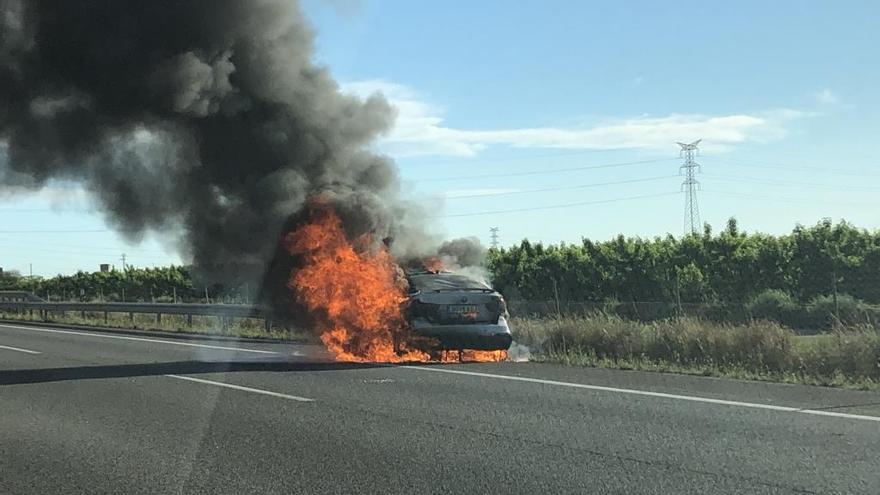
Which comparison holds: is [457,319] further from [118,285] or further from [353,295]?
[118,285]

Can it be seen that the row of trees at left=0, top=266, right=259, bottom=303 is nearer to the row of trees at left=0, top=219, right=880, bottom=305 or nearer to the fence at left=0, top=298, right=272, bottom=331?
the fence at left=0, top=298, right=272, bottom=331

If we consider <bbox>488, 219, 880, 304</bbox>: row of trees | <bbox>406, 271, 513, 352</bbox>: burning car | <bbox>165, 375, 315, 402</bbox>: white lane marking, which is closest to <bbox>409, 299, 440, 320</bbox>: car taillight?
<bbox>406, 271, 513, 352</bbox>: burning car

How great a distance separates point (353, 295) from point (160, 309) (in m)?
13.0

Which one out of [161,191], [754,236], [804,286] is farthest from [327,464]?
[754,236]

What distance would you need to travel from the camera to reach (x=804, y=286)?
35938 mm

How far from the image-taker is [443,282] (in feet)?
39.1

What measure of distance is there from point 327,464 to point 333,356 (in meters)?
7.57

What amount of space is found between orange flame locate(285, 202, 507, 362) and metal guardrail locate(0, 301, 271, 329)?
2976 millimetres

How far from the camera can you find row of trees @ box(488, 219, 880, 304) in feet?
117

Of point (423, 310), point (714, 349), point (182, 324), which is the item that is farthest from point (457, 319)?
point (182, 324)

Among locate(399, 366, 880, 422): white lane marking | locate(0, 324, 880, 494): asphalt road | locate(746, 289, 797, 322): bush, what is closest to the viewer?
locate(0, 324, 880, 494): asphalt road

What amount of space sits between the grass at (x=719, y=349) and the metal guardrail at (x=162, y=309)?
6006 millimetres

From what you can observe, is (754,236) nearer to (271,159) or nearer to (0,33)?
(271,159)

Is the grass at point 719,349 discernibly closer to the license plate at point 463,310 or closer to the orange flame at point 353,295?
Result: the orange flame at point 353,295
